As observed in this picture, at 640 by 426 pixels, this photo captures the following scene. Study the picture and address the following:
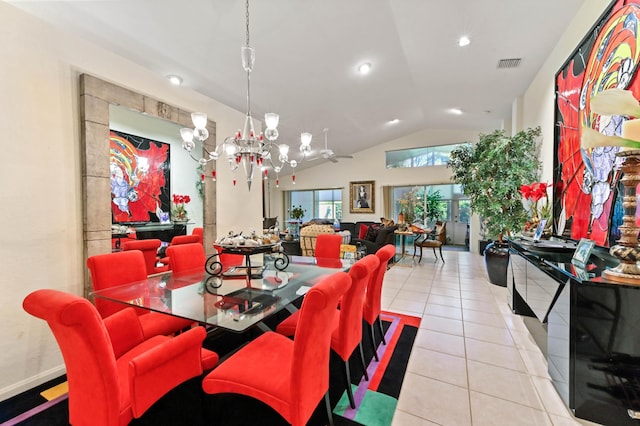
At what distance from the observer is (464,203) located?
8.29 metres

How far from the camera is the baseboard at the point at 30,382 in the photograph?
186 centimetres

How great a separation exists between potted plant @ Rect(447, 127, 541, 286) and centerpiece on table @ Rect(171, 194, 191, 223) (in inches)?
172

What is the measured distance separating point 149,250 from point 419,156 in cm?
775

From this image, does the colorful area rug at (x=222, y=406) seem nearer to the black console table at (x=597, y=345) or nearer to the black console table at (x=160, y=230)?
the black console table at (x=597, y=345)

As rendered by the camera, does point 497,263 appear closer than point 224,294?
No

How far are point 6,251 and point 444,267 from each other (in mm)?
6377

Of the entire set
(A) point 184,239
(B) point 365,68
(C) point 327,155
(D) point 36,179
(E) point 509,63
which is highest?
(B) point 365,68

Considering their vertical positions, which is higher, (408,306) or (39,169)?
(39,169)

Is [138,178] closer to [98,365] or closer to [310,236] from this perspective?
[98,365]

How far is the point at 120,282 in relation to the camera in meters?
2.12

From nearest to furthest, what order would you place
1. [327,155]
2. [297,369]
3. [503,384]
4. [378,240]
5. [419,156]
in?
[297,369] < [503,384] < [327,155] < [378,240] < [419,156]

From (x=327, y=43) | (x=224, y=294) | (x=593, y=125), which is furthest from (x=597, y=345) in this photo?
(x=327, y=43)

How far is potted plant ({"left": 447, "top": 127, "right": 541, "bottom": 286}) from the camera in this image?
3604mm

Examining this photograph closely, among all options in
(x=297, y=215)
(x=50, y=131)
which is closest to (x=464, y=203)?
(x=297, y=215)
